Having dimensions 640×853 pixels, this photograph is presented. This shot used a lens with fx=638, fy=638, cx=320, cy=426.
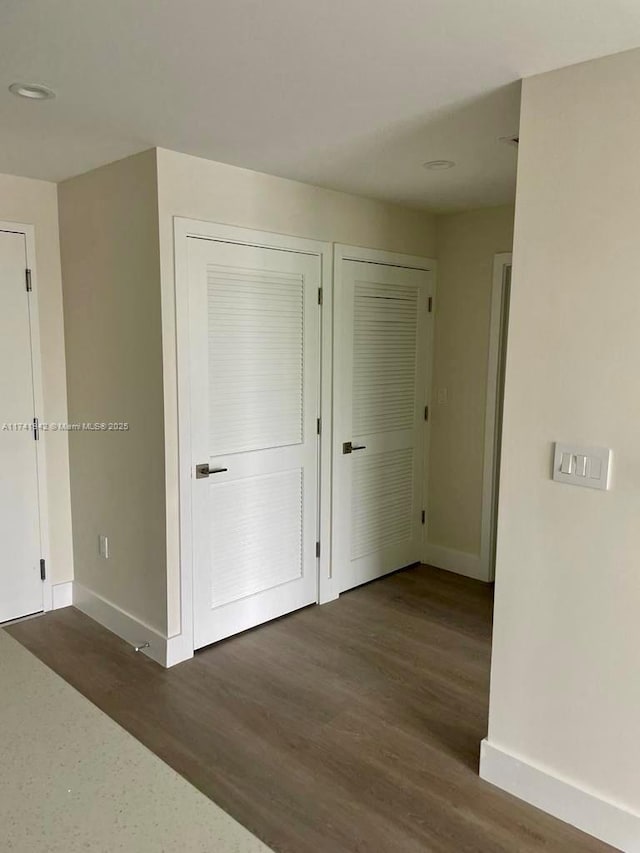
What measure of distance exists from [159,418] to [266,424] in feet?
2.00

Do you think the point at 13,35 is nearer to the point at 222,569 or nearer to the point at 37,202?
the point at 37,202

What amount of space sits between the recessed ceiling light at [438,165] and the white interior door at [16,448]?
2035 mm

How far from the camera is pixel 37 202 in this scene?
3.27 metres

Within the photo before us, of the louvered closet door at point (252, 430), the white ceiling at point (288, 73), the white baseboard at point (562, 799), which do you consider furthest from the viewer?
the louvered closet door at point (252, 430)

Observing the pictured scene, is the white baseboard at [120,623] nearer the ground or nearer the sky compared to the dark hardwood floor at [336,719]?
nearer the sky

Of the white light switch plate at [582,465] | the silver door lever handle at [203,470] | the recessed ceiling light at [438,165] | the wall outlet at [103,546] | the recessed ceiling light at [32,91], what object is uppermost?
the recessed ceiling light at [438,165]

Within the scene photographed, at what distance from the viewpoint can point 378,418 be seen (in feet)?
12.7

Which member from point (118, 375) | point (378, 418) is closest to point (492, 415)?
point (378, 418)

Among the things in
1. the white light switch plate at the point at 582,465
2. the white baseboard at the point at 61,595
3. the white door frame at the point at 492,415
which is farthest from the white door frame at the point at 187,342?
the white light switch plate at the point at 582,465

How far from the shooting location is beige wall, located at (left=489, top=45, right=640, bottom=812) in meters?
1.79

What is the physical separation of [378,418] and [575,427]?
2.01 metres

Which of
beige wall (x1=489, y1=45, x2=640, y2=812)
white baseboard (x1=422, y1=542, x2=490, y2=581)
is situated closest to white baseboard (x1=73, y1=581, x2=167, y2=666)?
beige wall (x1=489, y1=45, x2=640, y2=812)

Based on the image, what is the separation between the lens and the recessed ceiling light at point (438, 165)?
A: 9.19 ft

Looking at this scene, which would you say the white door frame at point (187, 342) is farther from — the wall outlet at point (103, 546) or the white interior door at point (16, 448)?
the white interior door at point (16, 448)
